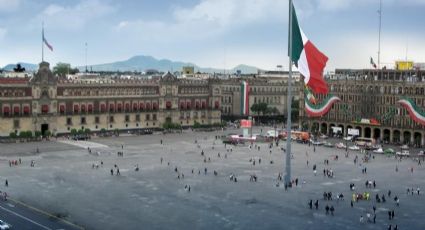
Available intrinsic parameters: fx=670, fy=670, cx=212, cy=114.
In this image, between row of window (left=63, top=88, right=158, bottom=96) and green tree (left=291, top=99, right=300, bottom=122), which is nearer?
row of window (left=63, top=88, right=158, bottom=96)

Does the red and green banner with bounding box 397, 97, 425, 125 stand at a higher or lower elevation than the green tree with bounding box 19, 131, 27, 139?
higher

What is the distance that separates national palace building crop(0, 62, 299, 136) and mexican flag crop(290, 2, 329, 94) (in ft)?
253

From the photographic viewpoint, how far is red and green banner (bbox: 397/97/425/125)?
12736 centimetres

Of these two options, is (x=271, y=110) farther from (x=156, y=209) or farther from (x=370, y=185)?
(x=156, y=209)

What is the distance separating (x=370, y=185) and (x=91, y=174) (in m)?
37.4

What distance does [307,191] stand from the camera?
81.6 metres

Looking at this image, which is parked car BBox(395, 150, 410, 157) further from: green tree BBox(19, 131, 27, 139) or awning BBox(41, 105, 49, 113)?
green tree BBox(19, 131, 27, 139)

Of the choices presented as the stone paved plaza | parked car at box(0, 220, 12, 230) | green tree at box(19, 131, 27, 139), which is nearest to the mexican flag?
the stone paved plaza

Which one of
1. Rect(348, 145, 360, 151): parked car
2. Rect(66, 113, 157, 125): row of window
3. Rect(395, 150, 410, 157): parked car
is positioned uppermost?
Rect(66, 113, 157, 125): row of window

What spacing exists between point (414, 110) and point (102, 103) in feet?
219

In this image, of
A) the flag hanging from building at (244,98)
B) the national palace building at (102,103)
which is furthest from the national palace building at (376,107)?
the flag hanging from building at (244,98)

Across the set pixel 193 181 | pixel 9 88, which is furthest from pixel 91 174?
pixel 9 88

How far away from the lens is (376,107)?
141875mm

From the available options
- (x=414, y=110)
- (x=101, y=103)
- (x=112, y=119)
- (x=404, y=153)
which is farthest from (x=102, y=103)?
(x=404, y=153)
